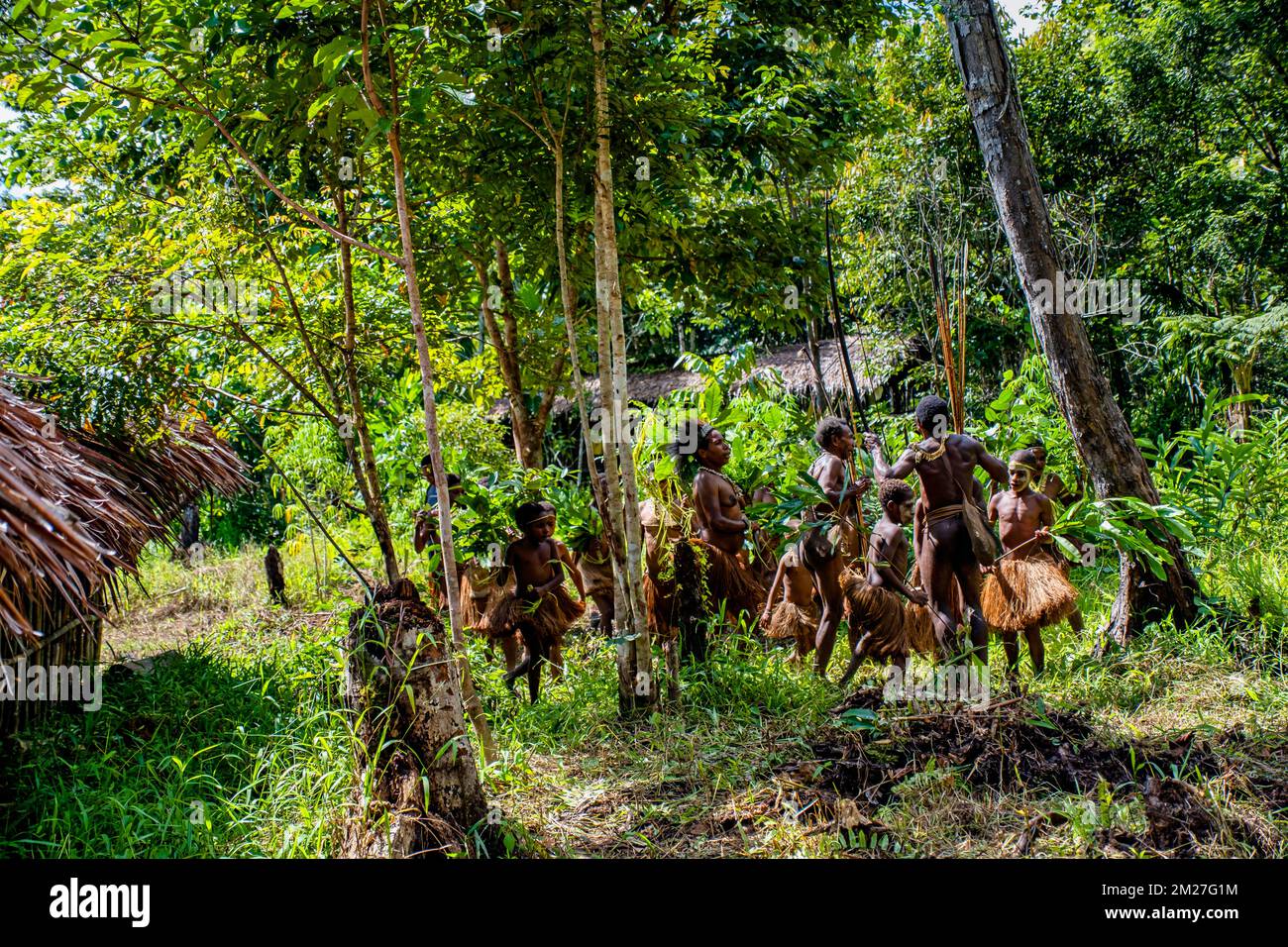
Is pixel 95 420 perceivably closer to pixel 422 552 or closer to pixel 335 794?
pixel 422 552

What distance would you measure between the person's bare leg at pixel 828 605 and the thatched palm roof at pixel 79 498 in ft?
11.2

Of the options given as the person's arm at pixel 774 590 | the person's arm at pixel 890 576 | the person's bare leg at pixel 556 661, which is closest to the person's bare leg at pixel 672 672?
the person's bare leg at pixel 556 661

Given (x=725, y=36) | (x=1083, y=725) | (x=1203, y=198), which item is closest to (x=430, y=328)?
(x=725, y=36)

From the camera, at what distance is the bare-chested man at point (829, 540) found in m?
4.86

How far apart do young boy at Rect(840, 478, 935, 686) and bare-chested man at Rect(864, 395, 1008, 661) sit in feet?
0.33

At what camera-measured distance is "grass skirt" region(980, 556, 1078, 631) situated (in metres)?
4.42

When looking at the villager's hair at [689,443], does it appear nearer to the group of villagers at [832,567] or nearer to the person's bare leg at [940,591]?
the group of villagers at [832,567]

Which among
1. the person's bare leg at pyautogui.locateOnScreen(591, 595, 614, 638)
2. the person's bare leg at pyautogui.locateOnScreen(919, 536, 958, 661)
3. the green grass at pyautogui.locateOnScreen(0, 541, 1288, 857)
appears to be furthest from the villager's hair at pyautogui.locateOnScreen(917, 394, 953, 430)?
the person's bare leg at pyautogui.locateOnScreen(591, 595, 614, 638)

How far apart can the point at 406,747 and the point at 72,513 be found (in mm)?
1753

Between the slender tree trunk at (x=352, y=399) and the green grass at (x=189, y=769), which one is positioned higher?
the slender tree trunk at (x=352, y=399)

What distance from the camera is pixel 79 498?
3.69 meters

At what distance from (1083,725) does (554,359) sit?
4623 millimetres

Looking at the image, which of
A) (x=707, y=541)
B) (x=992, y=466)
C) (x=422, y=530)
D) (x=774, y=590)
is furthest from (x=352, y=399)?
(x=992, y=466)
